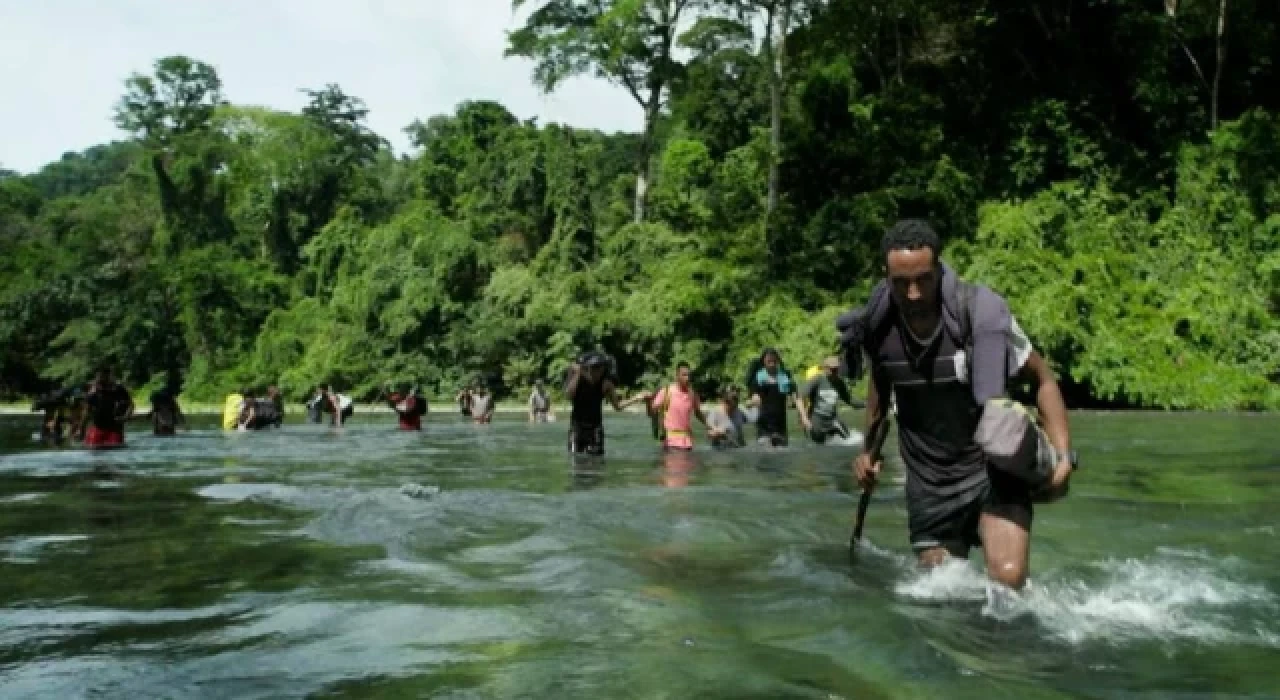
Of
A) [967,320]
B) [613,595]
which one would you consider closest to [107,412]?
[613,595]

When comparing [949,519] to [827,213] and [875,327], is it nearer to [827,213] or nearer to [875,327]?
[875,327]

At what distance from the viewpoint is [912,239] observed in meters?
4.66

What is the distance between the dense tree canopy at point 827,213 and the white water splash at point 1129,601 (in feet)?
75.8

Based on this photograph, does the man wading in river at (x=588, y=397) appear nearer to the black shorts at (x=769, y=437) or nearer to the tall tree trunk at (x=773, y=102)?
the black shorts at (x=769, y=437)

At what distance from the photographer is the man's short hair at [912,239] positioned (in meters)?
4.65

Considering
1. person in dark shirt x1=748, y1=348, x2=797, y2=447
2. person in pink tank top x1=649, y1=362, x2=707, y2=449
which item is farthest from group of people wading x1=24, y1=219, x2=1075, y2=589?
person in dark shirt x1=748, y1=348, x2=797, y2=447

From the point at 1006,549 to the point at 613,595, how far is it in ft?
6.20

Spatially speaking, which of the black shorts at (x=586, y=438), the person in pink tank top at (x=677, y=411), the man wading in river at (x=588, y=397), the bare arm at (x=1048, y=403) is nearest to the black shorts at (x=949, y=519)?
the bare arm at (x=1048, y=403)

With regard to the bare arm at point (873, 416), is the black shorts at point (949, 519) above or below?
below

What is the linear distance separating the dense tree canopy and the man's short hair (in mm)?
24791

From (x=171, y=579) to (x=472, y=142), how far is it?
1761 inches

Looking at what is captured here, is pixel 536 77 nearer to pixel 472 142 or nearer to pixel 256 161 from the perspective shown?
pixel 472 142

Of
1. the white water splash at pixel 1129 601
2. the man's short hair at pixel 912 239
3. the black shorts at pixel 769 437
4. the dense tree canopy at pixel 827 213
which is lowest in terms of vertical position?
the white water splash at pixel 1129 601

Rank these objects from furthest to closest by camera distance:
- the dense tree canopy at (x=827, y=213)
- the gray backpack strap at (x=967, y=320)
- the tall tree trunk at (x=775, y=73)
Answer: the tall tree trunk at (x=775, y=73) < the dense tree canopy at (x=827, y=213) < the gray backpack strap at (x=967, y=320)
